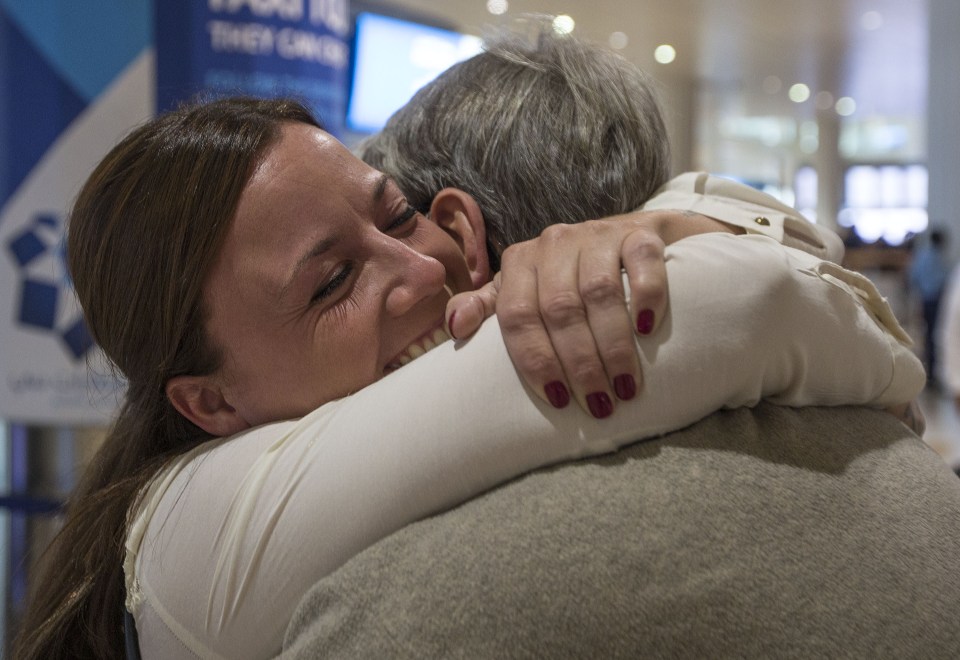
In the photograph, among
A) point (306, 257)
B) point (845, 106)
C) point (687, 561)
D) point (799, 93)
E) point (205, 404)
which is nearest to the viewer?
point (687, 561)

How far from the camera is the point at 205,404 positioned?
1.19 meters

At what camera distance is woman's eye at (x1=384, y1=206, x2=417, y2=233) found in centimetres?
120

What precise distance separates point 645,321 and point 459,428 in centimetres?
20

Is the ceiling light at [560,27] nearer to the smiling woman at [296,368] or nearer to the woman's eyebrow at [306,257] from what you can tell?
the smiling woman at [296,368]

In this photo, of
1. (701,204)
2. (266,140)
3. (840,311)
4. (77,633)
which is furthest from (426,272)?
(77,633)

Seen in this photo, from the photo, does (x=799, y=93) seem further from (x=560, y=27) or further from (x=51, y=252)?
(x=560, y=27)

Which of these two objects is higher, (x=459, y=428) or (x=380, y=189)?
(x=380, y=189)

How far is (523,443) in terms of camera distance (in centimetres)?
88

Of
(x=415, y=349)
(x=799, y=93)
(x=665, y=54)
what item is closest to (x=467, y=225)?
(x=415, y=349)

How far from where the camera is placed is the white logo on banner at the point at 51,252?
8.24ft

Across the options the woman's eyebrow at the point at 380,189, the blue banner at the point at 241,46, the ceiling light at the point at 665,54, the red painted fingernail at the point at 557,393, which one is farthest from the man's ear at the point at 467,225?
the ceiling light at the point at 665,54

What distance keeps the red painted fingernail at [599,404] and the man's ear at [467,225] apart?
0.45 metres

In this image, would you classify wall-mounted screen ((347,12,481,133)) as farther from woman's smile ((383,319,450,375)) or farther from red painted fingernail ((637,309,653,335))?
red painted fingernail ((637,309,653,335))

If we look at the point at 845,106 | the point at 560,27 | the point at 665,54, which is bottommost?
the point at 845,106
